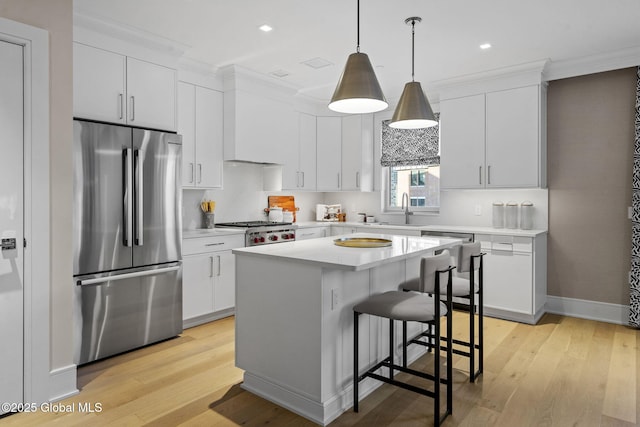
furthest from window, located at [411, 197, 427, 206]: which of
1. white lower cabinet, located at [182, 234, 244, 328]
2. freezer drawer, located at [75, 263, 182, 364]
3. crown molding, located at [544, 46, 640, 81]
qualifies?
freezer drawer, located at [75, 263, 182, 364]

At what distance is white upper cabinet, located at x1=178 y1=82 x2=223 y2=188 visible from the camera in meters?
4.26

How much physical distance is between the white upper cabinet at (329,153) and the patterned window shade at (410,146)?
25.1 inches

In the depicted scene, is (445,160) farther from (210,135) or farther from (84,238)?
(84,238)

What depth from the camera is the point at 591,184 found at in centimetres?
431

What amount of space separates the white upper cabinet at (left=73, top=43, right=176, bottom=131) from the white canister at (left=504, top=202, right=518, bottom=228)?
3645 mm

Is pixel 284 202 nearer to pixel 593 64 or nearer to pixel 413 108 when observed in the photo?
pixel 413 108

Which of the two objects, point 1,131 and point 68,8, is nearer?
point 1,131

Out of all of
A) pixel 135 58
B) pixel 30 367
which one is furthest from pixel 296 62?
pixel 30 367

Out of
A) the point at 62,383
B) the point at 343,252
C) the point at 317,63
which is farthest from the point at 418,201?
the point at 62,383

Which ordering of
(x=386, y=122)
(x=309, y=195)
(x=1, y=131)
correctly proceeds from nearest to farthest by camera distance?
(x=1, y=131) < (x=386, y=122) < (x=309, y=195)

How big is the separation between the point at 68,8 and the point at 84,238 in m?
1.55

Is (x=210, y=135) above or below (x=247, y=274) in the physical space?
above

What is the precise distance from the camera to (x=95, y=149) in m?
3.11

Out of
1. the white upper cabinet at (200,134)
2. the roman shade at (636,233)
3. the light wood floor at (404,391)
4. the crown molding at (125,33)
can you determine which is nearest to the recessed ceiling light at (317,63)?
the white upper cabinet at (200,134)
